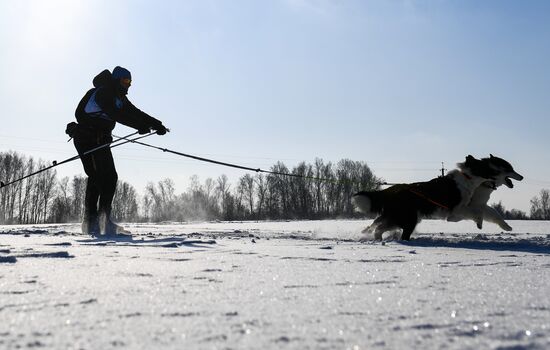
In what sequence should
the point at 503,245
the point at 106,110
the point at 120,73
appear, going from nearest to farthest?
the point at 503,245
the point at 106,110
the point at 120,73

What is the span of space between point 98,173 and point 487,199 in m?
5.37

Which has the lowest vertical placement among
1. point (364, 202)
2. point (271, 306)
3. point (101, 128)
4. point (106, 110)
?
point (271, 306)

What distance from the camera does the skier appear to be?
6.26 m

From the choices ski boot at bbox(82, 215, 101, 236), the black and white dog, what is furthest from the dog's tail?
ski boot at bbox(82, 215, 101, 236)

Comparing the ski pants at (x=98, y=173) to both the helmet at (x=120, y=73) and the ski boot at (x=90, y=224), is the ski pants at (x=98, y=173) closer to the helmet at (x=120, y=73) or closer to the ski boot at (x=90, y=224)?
the ski boot at (x=90, y=224)

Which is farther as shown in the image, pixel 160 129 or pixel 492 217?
pixel 492 217

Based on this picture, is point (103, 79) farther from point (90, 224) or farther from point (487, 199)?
point (487, 199)

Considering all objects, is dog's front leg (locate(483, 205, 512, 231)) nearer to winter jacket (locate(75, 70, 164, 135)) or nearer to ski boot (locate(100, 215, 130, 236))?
winter jacket (locate(75, 70, 164, 135))

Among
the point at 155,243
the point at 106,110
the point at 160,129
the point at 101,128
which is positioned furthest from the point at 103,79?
the point at 155,243

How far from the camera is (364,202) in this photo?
654 centimetres

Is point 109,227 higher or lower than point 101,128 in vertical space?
lower

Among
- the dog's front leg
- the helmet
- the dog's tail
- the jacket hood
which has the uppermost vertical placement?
the helmet

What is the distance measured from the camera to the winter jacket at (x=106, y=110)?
6227 mm

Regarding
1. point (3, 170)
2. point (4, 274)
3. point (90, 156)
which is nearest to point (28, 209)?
point (3, 170)
